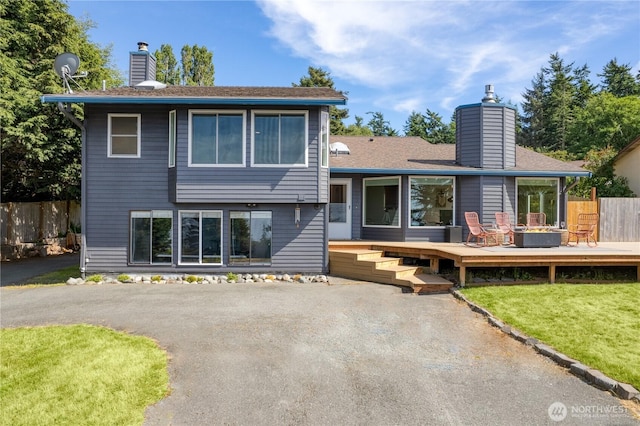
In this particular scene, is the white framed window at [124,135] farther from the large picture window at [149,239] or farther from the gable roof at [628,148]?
the gable roof at [628,148]

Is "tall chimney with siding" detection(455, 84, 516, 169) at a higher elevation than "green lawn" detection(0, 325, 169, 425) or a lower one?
higher

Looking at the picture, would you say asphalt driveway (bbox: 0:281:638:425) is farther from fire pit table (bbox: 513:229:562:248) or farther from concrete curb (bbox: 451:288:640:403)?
fire pit table (bbox: 513:229:562:248)

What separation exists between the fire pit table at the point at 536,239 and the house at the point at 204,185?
543 centimetres

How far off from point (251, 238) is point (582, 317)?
7.78m

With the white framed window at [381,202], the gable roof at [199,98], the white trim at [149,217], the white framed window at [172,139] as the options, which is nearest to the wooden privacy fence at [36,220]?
the gable roof at [199,98]

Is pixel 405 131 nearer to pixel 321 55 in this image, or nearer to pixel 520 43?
pixel 321 55

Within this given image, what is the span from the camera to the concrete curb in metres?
3.94

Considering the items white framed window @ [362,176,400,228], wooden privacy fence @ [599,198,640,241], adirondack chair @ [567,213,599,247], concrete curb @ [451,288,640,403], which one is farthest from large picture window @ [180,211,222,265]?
wooden privacy fence @ [599,198,640,241]

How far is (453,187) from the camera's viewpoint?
12.1 metres

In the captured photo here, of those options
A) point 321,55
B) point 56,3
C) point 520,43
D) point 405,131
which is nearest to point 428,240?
point 520,43

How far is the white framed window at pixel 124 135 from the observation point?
10.5 m

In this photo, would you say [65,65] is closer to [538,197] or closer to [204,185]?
[204,185]

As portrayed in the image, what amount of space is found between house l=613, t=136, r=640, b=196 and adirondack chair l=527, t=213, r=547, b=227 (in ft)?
33.6

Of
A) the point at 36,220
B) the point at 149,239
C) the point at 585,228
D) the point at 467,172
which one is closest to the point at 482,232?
the point at 467,172
